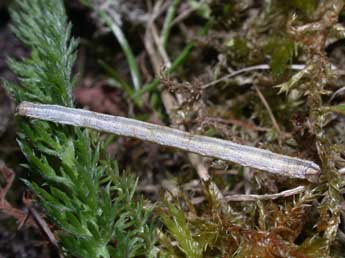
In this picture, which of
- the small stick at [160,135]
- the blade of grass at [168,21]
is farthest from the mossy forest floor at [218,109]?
the small stick at [160,135]

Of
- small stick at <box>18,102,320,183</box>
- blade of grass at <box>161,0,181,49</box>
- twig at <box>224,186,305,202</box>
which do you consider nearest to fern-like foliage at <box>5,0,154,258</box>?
small stick at <box>18,102,320,183</box>

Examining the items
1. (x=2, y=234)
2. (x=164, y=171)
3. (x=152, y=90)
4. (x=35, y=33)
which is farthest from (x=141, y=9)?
(x=2, y=234)

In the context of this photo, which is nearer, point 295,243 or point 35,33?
point 295,243

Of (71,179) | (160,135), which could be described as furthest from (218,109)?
(71,179)

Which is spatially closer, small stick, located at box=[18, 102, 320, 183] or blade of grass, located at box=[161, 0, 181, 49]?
small stick, located at box=[18, 102, 320, 183]

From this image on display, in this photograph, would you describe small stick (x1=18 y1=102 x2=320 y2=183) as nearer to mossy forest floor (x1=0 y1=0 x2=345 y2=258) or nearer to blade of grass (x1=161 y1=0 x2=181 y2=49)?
mossy forest floor (x1=0 y1=0 x2=345 y2=258)

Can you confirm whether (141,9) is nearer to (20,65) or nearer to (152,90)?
(152,90)

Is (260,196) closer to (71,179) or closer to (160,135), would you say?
(160,135)
